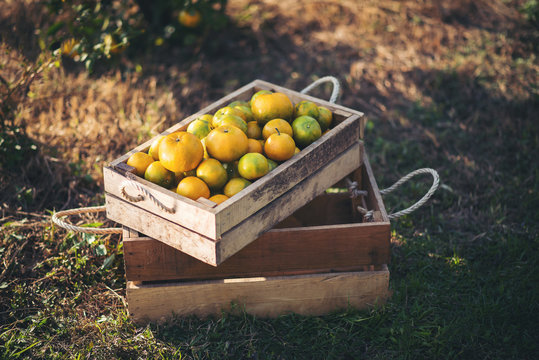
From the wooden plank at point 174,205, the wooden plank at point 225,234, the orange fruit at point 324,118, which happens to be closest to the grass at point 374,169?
the wooden plank at point 225,234

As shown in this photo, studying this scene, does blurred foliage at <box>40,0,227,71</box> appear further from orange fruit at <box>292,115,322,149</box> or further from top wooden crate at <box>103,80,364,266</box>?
orange fruit at <box>292,115,322,149</box>

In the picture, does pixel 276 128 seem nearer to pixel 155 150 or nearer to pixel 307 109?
pixel 307 109

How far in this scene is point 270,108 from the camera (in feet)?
9.50

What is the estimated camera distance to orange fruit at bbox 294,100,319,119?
9.73ft

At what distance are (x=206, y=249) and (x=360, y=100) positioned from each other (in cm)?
304

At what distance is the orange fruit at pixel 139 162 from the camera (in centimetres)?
260

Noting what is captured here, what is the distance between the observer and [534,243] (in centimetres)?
336

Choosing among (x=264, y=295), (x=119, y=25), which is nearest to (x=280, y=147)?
(x=264, y=295)

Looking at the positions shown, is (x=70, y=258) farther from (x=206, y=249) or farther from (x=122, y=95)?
(x=122, y=95)

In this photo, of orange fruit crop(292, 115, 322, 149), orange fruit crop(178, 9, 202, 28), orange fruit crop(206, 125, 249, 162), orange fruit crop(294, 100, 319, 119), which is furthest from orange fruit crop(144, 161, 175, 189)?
orange fruit crop(178, 9, 202, 28)

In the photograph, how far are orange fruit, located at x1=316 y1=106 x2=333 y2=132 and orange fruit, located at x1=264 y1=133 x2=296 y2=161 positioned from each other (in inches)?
15.6

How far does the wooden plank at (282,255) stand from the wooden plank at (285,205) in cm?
10

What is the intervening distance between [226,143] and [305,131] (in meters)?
0.49

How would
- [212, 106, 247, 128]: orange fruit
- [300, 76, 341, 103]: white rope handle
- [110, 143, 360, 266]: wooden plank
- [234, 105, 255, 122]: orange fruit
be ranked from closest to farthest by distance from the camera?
1. [110, 143, 360, 266]: wooden plank
2. [212, 106, 247, 128]: orange fruit
3. [234, 105, 255, 122]: orange fruit
4. [300, 76, 341, 103]: white rope handle
